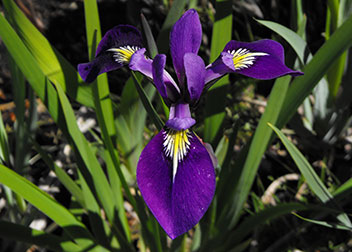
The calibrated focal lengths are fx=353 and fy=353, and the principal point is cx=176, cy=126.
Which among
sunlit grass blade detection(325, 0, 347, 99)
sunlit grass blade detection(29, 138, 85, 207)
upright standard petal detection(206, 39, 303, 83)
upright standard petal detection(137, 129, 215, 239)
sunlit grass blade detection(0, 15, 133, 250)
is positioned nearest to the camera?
upright standard petal detection(137, 129, 215, 239)

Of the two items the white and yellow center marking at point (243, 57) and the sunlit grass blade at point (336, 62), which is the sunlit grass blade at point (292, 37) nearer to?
the white and yellow center marking at point (243, 57)

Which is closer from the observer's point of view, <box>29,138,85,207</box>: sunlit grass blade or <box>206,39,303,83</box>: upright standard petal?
<box>206,39,303,83</box>: upright standard petal

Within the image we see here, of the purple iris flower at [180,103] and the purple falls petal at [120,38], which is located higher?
the purple falls petal at [120,38]

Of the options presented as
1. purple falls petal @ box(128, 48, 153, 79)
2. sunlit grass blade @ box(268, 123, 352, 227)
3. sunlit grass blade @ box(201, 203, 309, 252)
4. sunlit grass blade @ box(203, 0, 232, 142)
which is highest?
purple falls petal @ box(128, 48, 153, 79)

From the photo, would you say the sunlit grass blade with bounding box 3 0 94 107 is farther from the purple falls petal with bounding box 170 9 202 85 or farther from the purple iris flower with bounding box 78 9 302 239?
the purple falls petal with bounding box 170 9 202 85

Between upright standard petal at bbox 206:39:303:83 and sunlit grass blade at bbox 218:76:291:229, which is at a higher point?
upright standard petal at bbox 206:39:303:83

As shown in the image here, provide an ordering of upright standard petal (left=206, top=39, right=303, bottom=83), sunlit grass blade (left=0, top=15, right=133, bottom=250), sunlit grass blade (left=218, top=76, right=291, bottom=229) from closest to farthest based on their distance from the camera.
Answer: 1. upright standard petal (left=206, top=39, right=303, bottom=83)
2. sunlit grass blade (left=0, top=15, right=133, bottom=250)
3. sunlit grass blade (left=218, top=76, right=291, bottom=229)

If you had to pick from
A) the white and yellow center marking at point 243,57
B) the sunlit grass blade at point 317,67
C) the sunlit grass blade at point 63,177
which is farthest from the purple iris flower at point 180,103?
the sunlit grass blade at point 63,177

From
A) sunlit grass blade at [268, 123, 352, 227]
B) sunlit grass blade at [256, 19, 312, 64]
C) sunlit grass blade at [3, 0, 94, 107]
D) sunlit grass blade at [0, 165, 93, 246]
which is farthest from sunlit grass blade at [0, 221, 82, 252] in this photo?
sunlit grass blade at [256, 19, 312, 64]
